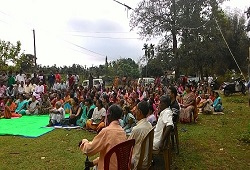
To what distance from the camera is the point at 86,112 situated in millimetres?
9867

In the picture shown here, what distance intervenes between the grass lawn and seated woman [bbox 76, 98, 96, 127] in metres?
0.65

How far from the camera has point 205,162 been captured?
18.5 ft

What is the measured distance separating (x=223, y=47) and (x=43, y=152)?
2127cm

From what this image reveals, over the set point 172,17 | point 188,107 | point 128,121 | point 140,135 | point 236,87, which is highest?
point 172,17

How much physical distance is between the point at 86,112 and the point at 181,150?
14.2 ft

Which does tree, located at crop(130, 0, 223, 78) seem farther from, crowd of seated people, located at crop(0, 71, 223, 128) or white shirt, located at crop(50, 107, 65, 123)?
white shirt, located at crop(50, 107, 65, 123)

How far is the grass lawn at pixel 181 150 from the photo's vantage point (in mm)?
5573

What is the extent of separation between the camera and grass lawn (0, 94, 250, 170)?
5573 mm

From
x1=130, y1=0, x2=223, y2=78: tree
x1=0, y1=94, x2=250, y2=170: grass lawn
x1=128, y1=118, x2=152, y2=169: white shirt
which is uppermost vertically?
x1=130, y1=0, x2=223, y2=78: tree

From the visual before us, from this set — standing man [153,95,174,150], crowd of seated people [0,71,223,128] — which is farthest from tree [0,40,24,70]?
standing man [153,95,174,150]

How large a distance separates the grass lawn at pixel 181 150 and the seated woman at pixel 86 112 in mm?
653

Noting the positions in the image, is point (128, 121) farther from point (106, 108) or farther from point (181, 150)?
point (181, 150)

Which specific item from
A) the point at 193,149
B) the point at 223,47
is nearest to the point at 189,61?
the point at 223,47

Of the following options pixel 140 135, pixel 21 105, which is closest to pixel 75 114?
pixel 21 105
